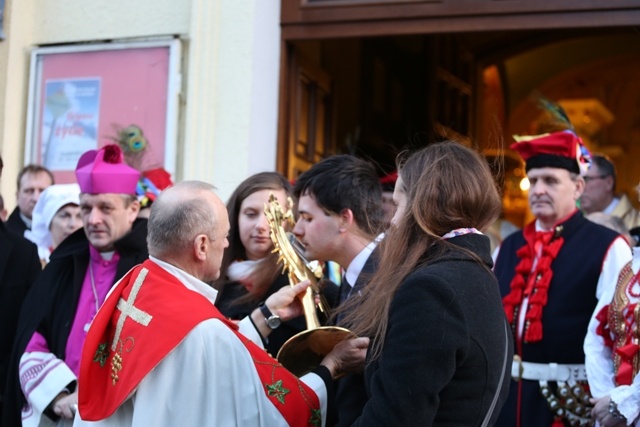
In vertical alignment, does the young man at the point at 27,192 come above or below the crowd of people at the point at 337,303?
above

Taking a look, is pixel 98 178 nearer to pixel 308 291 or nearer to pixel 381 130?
pixel 308 291

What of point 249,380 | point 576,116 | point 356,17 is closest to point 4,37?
point 356,17

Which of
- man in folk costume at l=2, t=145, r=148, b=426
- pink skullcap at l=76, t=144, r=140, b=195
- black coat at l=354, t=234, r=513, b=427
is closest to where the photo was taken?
black coat at l=354, t=234, r=513, b=427

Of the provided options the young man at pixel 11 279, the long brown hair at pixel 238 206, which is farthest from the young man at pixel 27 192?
the long brown hair at pixel 238 206

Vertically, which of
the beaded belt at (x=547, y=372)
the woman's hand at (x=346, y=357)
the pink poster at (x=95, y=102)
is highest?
the pink poster at (x=95, y=102)

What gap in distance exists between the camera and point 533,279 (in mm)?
4875

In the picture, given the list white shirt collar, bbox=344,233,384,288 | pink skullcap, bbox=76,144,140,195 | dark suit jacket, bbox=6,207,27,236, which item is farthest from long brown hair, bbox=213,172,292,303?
dark suit jacket, bbox=6,207,27,236

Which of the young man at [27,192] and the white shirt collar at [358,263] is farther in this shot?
the young man at [27,192]

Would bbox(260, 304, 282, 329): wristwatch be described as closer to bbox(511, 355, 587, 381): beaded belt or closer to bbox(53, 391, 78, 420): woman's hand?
bbox(53, 391, 78, 420): woman's hand

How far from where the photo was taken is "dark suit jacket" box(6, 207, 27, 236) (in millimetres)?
6277

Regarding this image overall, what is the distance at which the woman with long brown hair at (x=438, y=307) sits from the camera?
2.45 m

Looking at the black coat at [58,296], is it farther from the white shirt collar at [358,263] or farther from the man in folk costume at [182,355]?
the man in folk costume at [182,355]

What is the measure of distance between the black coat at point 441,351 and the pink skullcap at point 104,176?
7.33 feet

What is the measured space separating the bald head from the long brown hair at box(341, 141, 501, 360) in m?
0.59
